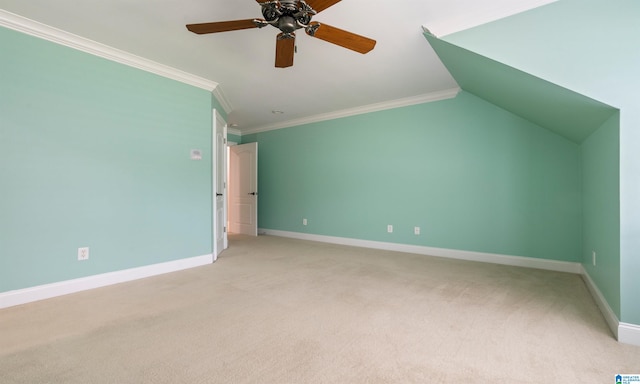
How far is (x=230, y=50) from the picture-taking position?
2990mm

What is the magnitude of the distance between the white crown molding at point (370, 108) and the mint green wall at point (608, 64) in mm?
2005

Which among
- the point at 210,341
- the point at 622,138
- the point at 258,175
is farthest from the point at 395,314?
the point at 258,175

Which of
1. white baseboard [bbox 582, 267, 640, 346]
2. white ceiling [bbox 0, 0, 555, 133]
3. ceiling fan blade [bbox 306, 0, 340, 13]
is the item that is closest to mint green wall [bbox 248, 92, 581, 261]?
white ceiling [bbox 0, 0, 555, 133]

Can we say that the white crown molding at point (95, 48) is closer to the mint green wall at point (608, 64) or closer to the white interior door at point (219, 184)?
the white interior door at point (219, 184)

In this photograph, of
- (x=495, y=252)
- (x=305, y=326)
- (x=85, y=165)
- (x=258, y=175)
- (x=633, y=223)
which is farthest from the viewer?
(x=258, y=175)

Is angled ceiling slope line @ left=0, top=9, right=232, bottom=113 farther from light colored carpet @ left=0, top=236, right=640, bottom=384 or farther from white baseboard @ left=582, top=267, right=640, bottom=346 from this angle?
white baseboard @ left=582, top=267, right=640, bottom=346

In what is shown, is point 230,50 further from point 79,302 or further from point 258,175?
point 258,175

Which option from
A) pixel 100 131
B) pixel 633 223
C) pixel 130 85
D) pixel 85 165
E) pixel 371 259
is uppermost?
pixel 130 85

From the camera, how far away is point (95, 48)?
2898 millimetres

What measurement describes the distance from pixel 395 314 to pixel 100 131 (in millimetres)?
3408

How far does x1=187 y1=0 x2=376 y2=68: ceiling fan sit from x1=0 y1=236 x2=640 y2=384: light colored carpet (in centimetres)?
205

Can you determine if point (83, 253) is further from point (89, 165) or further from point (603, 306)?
point (603, 306)

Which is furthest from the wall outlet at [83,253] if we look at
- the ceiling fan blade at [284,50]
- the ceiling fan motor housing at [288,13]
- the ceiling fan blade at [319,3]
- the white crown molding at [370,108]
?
the white crown molding at [370,108]

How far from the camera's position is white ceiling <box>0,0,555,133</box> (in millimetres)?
2279
